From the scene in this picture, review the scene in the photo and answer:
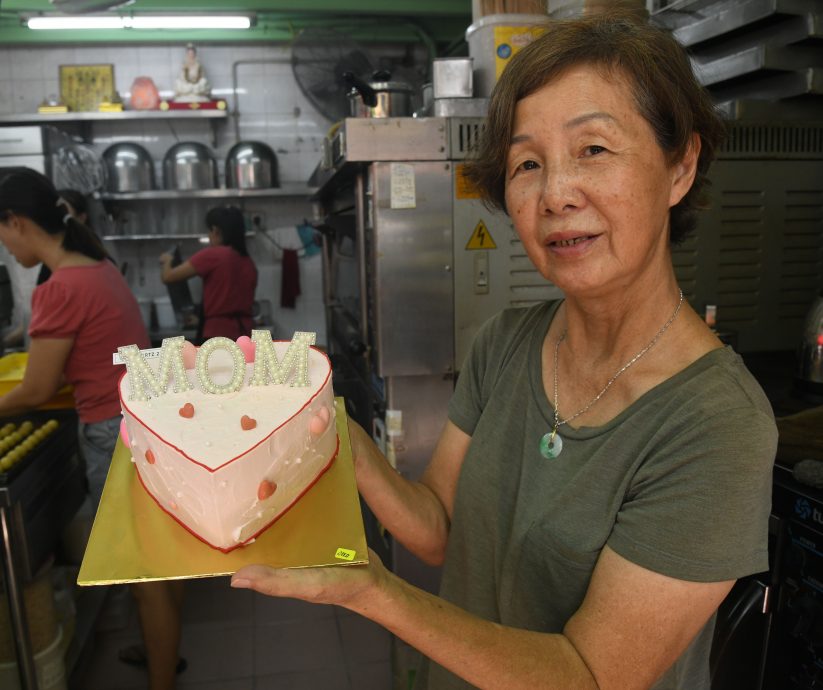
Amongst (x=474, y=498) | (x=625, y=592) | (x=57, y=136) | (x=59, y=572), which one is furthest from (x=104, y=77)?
(x=625, y=592)

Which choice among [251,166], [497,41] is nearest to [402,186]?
[497,41]

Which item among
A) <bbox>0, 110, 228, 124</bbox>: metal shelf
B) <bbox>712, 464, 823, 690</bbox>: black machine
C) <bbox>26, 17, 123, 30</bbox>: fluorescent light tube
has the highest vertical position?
<bbox>26, 17, 123, 30</bbox>: fluorescent light tube

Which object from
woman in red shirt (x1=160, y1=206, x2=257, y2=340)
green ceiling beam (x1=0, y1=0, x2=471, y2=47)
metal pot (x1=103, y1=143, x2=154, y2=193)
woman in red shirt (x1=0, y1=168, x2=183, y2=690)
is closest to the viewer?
woman in red shirt (x1=0, y1=168, x2=183, y2=690)

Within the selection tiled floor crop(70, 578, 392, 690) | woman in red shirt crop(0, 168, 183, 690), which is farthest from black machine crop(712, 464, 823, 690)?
woman in red shirt crop(0, 168, 183, 690)

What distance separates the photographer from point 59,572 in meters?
2.64

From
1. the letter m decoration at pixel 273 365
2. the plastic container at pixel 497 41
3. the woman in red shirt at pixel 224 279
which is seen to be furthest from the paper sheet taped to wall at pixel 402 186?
the woman in red shirt at pixel 224 279

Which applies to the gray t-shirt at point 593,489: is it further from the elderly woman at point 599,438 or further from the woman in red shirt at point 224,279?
the woman in red shirt at point 224,279

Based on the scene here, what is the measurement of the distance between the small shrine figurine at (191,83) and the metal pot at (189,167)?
390 mm

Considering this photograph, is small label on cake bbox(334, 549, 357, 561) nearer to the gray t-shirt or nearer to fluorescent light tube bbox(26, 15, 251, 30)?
the gray t-shirt

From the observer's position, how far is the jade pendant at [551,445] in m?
1.05

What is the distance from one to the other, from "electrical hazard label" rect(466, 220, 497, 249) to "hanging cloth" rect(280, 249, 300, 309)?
3.95m

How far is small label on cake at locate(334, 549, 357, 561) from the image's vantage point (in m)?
Answer: 0.81

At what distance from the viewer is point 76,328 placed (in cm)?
228

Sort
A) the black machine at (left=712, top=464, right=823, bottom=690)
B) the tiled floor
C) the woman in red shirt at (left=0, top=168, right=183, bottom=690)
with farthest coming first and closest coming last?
the tiled floor
the woman in red shirt at (left=0, top=168, right=183, bottom=690)
the black machine at (left=712, top=464, right=823, bottom=690)
